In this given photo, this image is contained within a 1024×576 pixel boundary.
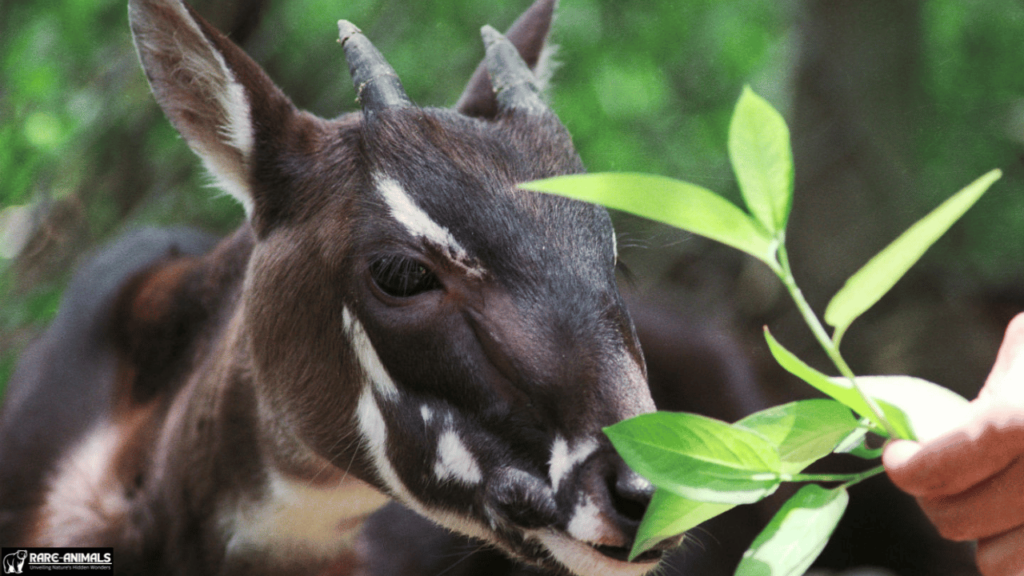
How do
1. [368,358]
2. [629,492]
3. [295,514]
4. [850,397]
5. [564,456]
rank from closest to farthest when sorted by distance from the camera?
[850,397] → [629,492] → [564,456] → [368,358] → [295,514]

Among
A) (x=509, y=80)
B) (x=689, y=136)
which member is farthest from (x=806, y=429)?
(x=689, y=136)

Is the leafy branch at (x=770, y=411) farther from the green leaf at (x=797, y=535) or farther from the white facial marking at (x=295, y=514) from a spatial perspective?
the white facial marking at (x=295, y=514)

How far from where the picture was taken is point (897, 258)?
108cm

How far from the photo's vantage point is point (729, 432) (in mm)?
1247

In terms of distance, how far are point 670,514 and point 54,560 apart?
2.37 m

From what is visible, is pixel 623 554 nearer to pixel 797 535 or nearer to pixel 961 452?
pixel 797 535

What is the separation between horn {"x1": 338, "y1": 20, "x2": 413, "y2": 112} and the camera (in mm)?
2141

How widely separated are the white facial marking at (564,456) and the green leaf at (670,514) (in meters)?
0.29

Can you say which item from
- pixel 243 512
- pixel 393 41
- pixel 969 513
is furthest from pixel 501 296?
pixel 393 41

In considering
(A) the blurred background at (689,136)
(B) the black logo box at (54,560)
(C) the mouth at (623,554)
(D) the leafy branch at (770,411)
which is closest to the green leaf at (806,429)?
(D) the leafy branch at (770,411)

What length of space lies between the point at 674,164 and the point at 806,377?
5.56m

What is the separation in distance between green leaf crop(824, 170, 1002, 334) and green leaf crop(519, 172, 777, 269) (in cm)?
11

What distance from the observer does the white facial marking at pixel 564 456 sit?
1686 mm

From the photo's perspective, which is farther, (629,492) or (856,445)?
(629,492)
